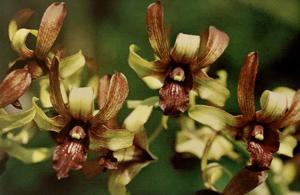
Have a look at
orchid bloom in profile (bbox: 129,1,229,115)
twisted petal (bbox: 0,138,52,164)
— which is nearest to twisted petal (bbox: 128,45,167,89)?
orchid bloom in profile (bbox: 129,1,229,115)

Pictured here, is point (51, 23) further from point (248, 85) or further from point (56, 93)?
point (248, 85)

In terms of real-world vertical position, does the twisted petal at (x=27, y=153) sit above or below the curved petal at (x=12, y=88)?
→ below

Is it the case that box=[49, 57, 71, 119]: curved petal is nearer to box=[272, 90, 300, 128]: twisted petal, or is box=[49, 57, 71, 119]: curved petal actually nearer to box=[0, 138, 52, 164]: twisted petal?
box=[0, 138, 52, 164]: twisted petal

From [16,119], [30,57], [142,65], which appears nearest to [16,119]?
[16,119]

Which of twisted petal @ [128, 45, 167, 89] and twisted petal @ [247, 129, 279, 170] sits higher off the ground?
twisted petal @ [128, 45, 167, 89]

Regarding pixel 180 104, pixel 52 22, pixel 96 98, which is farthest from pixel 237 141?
pixel 52 22

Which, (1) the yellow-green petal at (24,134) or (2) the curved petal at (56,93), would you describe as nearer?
(2) the curved petal at (56,93)

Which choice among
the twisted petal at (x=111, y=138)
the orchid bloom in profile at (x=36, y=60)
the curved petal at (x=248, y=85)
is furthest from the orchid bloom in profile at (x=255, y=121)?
the orchid bloom in profile at (x=36, y=60)

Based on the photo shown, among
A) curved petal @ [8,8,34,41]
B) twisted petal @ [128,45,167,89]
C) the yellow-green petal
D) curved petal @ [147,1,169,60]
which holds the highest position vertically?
curved petal @ [147,1,169,60]

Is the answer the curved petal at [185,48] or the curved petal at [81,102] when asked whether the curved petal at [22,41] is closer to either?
the curved petal at [81,102]
